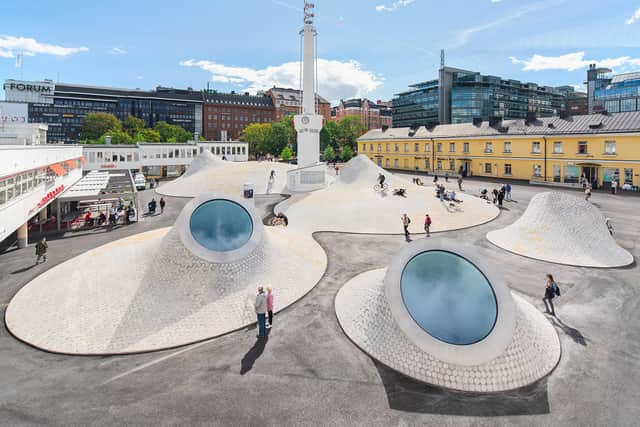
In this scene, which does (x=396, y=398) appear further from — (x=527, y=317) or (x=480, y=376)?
(x=527, y=317)

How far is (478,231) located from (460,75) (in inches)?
5035

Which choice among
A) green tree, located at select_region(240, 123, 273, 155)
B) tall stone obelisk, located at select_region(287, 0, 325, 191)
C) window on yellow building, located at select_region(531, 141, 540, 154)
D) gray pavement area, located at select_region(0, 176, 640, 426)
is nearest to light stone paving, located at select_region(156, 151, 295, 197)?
tall stone obelisk, located at select_region(287, 0, 325, 191)

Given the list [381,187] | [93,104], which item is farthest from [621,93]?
[93,104]

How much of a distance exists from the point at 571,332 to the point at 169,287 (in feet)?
49.9

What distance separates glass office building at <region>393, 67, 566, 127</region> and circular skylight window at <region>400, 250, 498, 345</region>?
11956 cm

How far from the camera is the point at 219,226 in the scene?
1602 cm

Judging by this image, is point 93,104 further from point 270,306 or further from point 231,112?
point 270,306

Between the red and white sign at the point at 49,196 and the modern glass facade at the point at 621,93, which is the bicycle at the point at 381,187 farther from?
the modern glass facade at the point at 621,93

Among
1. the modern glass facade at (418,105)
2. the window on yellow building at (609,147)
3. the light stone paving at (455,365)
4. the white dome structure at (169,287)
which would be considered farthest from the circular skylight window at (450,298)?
the modern glass facade at (418,105)

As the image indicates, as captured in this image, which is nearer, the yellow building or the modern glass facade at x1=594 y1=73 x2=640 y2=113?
the yellow building

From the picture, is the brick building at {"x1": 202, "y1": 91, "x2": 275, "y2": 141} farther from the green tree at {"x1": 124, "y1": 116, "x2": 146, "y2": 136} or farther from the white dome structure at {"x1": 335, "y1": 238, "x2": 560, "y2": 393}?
the white dome structure at {"x1": 335, "y1": 238, "x2": 560, "y2": 393}

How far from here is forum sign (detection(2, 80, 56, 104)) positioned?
12150 centimetres

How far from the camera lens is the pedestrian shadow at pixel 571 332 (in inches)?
454

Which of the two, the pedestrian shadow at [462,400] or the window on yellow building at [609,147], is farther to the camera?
the window on yellow building at [609,147]
